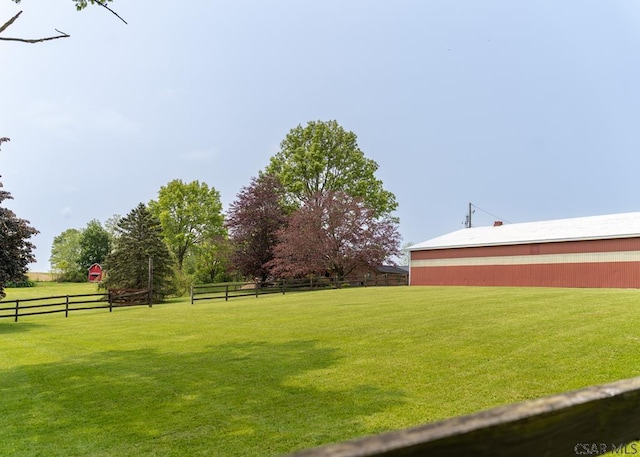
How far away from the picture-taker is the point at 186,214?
47.4m

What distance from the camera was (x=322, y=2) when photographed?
832 inches

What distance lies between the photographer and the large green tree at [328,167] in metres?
43.0

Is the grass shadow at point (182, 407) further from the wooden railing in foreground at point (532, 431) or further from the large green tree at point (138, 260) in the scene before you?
the large green tree at point (138, 260)

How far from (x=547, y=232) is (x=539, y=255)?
2.18 meters

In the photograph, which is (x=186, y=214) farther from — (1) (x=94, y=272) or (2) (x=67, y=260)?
(2) (x=67, y=260)

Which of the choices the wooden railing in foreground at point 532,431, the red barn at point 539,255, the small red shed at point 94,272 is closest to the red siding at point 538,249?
the red barn at point 539,255

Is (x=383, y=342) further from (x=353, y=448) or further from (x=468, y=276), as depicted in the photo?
(x=468, y=276)

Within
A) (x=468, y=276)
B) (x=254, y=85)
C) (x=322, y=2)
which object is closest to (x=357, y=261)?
(x=468, y=276)

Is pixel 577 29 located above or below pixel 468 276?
above

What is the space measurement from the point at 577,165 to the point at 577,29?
15.5m

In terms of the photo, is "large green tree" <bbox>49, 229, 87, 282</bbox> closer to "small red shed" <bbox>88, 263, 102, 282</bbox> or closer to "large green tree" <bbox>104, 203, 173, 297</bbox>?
"small red shed" <bbox>88, 263, 102, 282</bbox>

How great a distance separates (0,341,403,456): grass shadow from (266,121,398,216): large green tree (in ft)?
116

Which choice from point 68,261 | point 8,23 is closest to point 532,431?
point 8,23

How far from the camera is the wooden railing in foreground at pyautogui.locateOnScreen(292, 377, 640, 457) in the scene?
84 centimetres
